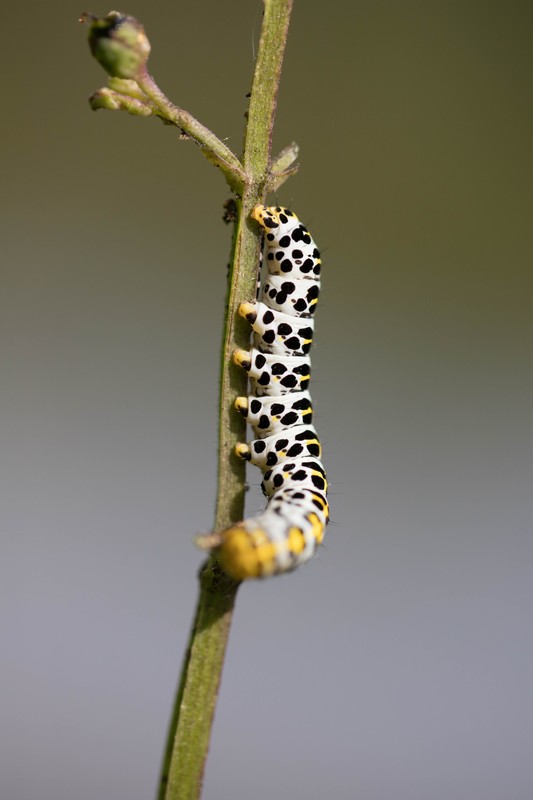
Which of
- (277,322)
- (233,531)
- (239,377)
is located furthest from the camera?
(277,322)

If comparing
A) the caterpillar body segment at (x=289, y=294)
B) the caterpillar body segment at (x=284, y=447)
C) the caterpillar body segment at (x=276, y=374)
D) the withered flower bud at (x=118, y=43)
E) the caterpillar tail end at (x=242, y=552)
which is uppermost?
the caterpillar body segment at (x=289, y=294)

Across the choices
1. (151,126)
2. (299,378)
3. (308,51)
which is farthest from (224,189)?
(299,378)

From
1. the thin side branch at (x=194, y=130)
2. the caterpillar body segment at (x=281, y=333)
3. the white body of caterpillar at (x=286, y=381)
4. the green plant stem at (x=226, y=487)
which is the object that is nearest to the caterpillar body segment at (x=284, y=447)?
the white body of caterpillar at (x=286, y=381)

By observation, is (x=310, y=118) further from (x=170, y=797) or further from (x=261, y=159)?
(x=170, y=797)

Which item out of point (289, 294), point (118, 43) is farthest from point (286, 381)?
point (118, 43)

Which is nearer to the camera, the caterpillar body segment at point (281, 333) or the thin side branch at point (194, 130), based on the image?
the thin side branch at point (194, 130)

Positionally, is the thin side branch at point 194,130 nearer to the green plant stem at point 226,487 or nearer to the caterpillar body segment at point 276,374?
the green plant stem at point 226,487

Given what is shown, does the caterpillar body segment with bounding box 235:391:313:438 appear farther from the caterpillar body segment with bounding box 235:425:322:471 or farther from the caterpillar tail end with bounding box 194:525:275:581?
the caterpillar tail end with bounding box 194:525:275:581
